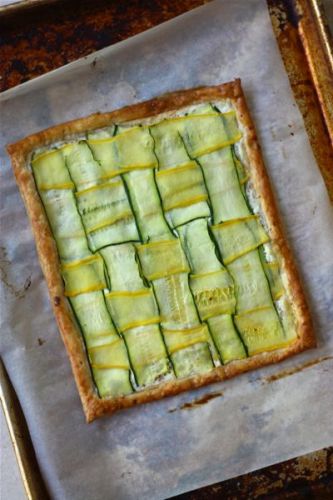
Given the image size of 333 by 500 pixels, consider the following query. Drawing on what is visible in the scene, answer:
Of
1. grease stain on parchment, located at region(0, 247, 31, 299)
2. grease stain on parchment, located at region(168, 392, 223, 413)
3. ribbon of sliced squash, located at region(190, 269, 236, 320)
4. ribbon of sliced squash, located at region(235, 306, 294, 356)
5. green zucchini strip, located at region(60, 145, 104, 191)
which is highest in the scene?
green zucchini strip, located at region(60, 145, 104, 191)

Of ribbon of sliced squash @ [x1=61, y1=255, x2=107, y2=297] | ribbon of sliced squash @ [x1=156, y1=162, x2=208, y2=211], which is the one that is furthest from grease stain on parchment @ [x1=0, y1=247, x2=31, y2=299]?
ribbon of sliced squash @ [x1=156, y1=162, x2=208, y2=211]

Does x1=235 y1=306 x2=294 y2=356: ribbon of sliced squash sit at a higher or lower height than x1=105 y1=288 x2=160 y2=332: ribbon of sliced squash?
lower

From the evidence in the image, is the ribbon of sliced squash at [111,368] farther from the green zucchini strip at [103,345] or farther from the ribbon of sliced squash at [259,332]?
the ribbon of sliced squash at [259,332]

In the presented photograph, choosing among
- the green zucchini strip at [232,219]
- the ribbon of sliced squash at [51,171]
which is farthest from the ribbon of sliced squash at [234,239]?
the ribbon of sliced squash at [51,171]

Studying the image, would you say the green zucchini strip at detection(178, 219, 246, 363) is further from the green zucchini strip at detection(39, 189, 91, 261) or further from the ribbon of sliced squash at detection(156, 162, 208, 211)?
the green zucchini strip at detection(39, 189, 91, 261)

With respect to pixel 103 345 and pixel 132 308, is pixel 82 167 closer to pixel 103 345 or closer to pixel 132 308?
pixel 132 308

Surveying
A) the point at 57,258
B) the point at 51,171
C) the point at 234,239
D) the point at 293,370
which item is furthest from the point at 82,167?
the point at 293,370
